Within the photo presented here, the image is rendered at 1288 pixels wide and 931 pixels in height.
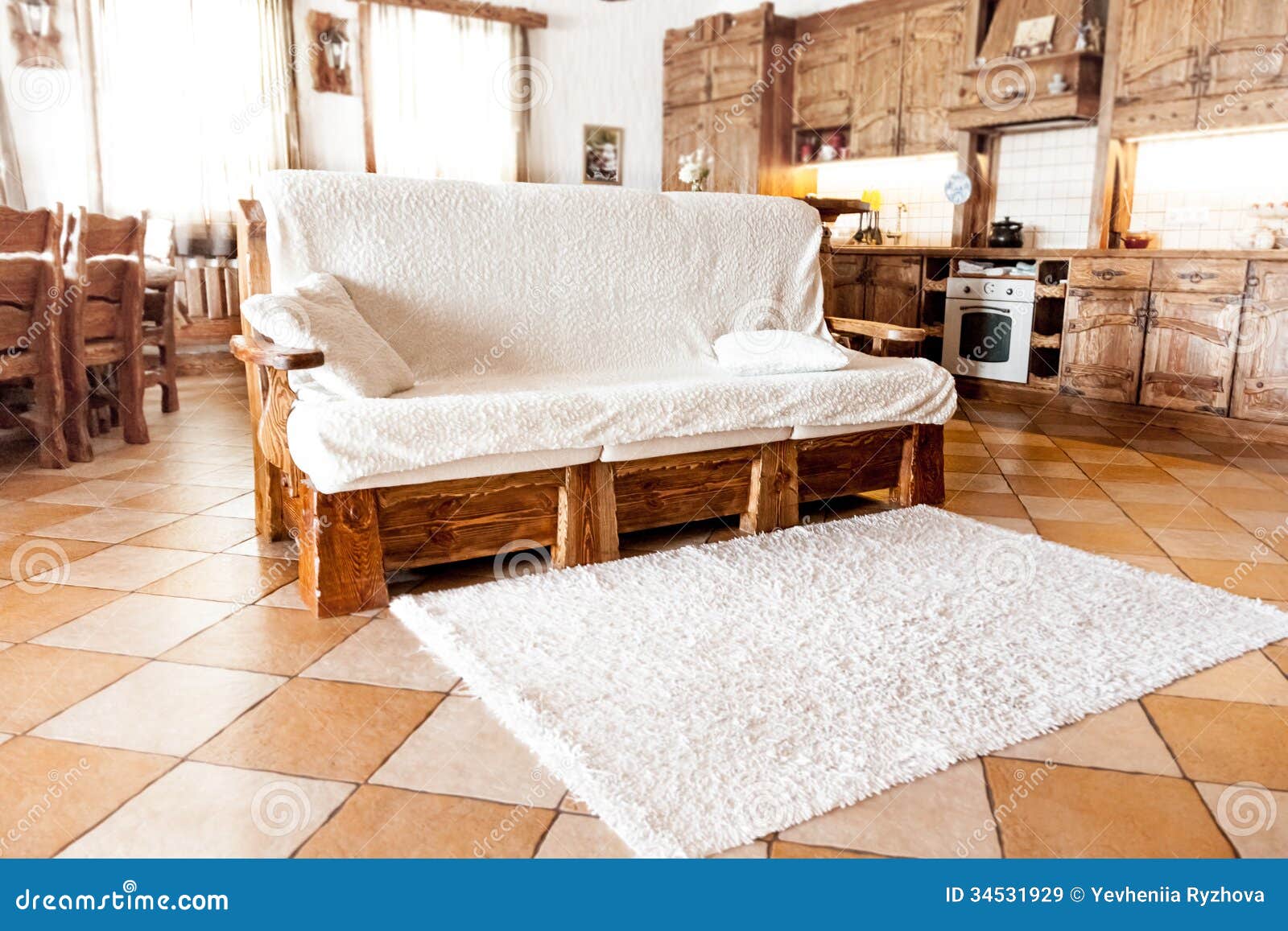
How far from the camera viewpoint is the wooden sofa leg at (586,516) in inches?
Answer: 97.9

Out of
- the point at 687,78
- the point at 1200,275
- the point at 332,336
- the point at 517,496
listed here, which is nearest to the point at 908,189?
the point at 687,78

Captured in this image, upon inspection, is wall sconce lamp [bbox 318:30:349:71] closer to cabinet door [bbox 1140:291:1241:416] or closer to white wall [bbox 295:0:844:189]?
white wall [bbox 295:0:844:189]

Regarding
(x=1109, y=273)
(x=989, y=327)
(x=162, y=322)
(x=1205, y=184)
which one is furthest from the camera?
(x=989, y=327)

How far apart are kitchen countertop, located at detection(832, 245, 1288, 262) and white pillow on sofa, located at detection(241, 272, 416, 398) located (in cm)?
372

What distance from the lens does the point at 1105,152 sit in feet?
16.5

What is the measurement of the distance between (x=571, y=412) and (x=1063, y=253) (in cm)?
366

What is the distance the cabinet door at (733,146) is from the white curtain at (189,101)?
296cm

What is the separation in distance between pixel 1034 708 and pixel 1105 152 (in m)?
4.24

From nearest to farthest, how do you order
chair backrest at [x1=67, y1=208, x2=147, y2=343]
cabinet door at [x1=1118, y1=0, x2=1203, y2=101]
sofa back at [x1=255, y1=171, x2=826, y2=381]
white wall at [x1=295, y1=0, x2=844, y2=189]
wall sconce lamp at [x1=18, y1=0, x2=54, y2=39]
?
sofa back at [x1=255, y1=171, x2=826, y2=381] → chair backrest at [x1=67, y1=208, x2=147, y2=343] → cabinet door at [x1=1118, y1=0, x2=1203, y2=101] → wall sconce lamp at [x1=18, y1=0, x2=54, y2=39] → white wall at [x1=295, y1=0, x2=844, y2=189]

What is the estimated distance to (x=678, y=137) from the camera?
7.44m

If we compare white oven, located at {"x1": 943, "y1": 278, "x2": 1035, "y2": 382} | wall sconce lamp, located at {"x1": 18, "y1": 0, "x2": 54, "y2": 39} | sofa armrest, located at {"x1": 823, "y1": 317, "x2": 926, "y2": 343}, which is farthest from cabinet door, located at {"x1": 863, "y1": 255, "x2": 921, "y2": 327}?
wall sconce lamp, located at {"x1": 18, "y1": 0, "x2": 54, "y2": 39}

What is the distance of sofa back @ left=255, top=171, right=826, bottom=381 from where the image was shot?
2697mm

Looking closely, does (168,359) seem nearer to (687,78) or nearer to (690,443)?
(690,443)

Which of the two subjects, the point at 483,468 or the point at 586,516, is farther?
the point at 586,516
